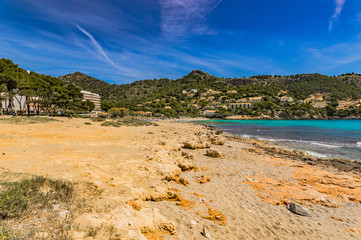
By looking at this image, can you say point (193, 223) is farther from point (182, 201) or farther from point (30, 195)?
point (30, 195)

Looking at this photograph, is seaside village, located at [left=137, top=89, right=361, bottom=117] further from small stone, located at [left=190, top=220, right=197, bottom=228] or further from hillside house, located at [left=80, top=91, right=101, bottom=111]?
small stone, located at [left=190, top=220, right=197, bottom=228]

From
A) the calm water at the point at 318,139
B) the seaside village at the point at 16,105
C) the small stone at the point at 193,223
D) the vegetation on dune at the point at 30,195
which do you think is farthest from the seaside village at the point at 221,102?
the small stone at the point at 193,223

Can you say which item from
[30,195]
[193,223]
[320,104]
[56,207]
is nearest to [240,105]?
[320,104]

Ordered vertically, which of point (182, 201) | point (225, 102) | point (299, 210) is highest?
point (225, 102)

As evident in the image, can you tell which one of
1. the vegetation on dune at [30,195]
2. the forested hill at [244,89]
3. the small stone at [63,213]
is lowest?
the small stone at [63,213]

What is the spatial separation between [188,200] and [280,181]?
5.68 meters

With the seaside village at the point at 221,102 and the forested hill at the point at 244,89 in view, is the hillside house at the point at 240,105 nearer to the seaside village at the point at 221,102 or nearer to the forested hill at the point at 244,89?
the seaside village at the point at 221,102

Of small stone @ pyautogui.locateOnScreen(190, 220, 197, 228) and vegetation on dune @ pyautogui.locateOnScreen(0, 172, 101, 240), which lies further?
small stone @ pyautogui.locateOnScreen(190, 220, 197, 228)

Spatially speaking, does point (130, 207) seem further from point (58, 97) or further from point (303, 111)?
point (303, 111)

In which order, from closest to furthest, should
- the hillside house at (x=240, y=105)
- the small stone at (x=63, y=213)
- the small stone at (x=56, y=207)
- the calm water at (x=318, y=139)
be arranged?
the small stone at (x=63, y=213) → the small stone at (x=56, y=207) → the calm water at (x=318, y=139) → the hillside house at (x=240, y=105)

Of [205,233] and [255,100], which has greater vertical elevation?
[255,100]

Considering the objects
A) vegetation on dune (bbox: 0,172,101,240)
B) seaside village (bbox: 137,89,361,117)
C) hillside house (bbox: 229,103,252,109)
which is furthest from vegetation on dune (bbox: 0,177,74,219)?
hillside house (bbox: 229,103,252,109)

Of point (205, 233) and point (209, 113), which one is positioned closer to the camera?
point (205, 233)

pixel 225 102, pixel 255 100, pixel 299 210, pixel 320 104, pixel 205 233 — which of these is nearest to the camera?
pixel 205 233
